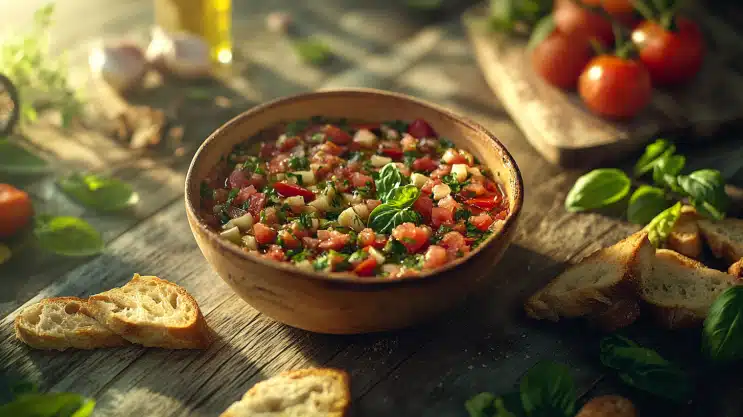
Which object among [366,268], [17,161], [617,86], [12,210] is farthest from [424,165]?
[17,161]

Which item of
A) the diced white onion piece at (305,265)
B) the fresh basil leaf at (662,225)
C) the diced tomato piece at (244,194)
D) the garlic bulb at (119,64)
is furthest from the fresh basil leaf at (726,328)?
the garlic bulb at (119,64)

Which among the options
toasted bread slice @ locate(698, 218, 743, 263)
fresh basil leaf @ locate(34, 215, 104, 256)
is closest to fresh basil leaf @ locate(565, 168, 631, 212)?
toasted bread slice @ locate(698, 218, 743, 263)

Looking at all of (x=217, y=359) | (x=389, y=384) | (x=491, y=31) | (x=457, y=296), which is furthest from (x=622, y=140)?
(x=217, y=359)

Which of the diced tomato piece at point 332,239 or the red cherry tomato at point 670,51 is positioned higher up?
the diced tomato piece at point 332,239

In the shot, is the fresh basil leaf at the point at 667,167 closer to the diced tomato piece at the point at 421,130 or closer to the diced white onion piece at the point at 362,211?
the diced tomato piece at the point at 421,130

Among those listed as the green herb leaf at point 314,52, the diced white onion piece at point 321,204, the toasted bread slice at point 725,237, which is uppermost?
the diced white onion piece at point 321,204

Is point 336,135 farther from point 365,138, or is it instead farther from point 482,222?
point 482,222

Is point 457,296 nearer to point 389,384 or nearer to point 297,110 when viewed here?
point 389,384
